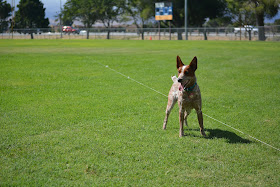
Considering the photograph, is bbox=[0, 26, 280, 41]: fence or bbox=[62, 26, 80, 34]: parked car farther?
bbox=[62, 26, 80, 34]: parked car

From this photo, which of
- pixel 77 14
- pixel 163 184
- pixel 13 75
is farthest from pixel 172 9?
pixel 163 184

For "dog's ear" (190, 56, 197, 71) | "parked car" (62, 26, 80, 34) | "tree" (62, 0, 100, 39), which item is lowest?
"dog's ear" (190, 56, 197, 71)

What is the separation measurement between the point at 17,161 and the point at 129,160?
1781 millimetres

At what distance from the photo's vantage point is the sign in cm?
6569

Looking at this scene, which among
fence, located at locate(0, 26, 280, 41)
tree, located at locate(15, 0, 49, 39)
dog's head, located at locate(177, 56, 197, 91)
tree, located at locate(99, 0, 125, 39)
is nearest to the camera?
dog's head, located at locate(177, 56, 197, 91)

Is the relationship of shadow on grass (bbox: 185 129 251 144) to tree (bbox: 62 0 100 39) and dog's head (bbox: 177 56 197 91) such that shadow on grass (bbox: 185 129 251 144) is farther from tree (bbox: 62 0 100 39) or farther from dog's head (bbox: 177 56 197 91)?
tree (bbox: 62 0 100 39)

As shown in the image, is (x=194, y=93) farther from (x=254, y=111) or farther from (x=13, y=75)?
(x=13, y=75)

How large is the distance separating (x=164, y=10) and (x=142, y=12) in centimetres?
980

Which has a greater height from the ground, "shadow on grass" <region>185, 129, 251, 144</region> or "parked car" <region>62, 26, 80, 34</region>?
"parked car" <region>62, 26, 80, 34</region>

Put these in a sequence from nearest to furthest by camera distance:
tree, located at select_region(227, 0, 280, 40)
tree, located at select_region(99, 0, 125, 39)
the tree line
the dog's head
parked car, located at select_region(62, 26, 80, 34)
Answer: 1. the dog's head
2. tree, located at select_region(227, 0, 280, 40)
3. the tree line
4. parked car, located at select_region(62, 26, 80, 34)
5. tree, located at select_region(99, 0, 125, 39)

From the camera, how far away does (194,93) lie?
624cm

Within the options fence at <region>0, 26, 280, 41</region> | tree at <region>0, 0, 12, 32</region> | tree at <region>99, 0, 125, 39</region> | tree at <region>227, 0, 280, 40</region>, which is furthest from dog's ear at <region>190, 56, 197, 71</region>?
tree at <region>0, 0, 12, 32</region>

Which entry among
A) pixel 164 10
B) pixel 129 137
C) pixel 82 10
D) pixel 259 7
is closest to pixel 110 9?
pixel 82 10

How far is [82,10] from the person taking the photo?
94000mm
